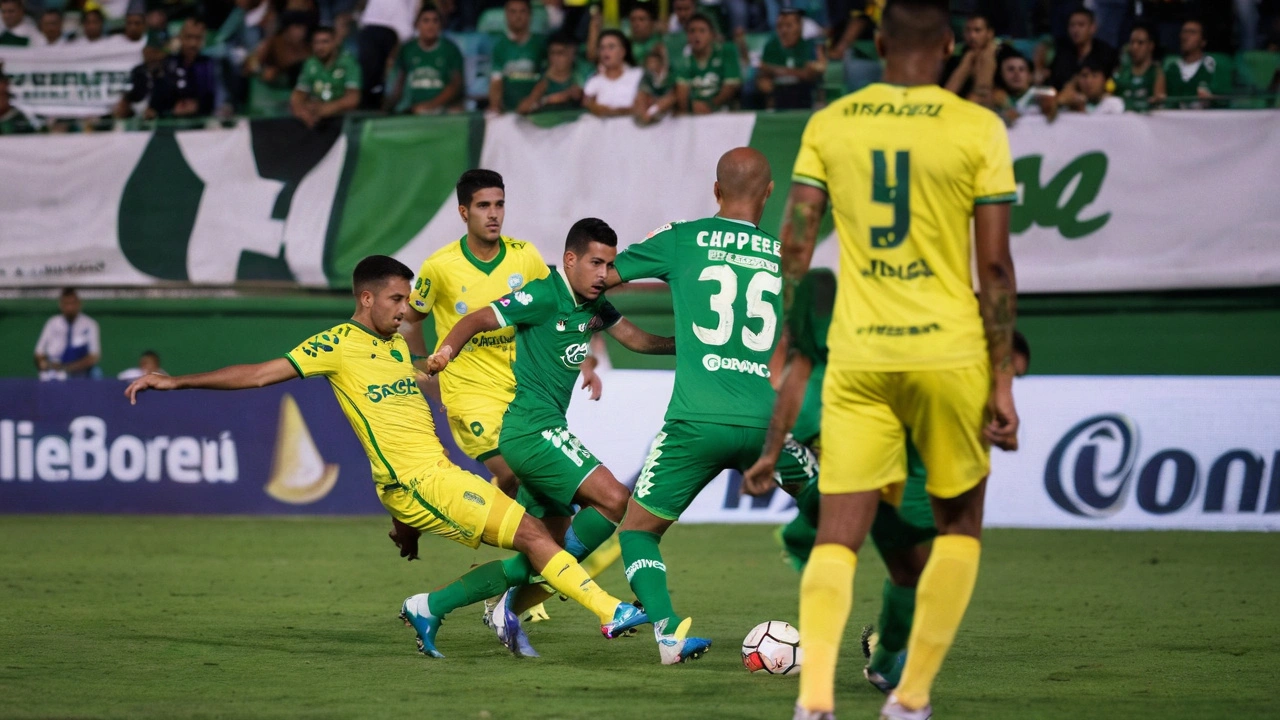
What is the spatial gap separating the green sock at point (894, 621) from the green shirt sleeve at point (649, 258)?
1.70 m

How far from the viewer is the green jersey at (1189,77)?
15289 millimetres

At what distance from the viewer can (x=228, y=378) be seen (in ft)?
21.4

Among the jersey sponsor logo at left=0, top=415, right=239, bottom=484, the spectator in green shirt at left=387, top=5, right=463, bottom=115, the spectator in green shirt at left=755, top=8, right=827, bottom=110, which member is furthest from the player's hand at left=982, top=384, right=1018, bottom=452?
the spectator in green shirt at left=387, top=5, right=463, bottom=115

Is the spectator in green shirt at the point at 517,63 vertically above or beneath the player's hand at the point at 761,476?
above

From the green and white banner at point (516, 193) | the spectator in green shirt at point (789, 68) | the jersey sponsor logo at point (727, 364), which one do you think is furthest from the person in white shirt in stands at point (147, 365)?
the jersey sponsor logo at point (727, 364)

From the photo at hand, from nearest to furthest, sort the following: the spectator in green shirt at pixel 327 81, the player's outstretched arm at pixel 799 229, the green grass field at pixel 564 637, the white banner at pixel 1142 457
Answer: the player's outstretched arm at pixel 799 229, the green grass field at pixel 564 637, the white banner at pixel 1142 457, the spectator in green shirt at pixel 327 81

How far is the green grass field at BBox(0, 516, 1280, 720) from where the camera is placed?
5574 millimetres

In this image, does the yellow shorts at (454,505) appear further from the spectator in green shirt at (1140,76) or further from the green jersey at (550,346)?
the spectator in green shirt at (1140,76)

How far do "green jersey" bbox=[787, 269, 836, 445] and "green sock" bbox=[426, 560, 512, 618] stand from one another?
162cm

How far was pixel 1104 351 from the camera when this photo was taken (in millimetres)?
15758

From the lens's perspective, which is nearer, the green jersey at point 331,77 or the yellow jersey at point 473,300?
the yellow jersey at point 473,300

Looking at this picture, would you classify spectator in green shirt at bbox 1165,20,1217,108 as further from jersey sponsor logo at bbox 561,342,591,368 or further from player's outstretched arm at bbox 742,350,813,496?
player's outstretched arm at bbox 742,350,813,496

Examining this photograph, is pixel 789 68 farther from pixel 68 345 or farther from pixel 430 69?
pixel 68 345

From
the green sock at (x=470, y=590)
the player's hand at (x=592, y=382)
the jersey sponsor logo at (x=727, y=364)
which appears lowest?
the green sock at (x=470, y=590)
